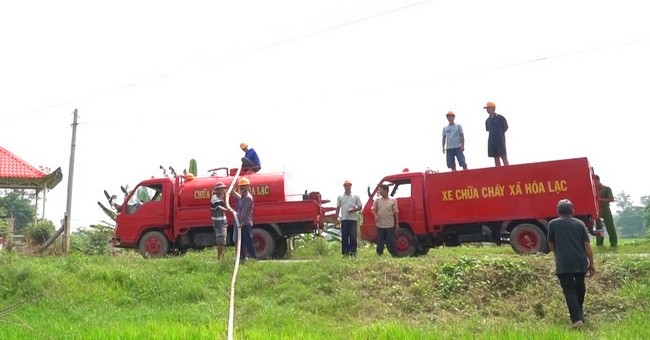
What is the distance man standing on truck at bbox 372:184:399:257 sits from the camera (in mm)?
12281

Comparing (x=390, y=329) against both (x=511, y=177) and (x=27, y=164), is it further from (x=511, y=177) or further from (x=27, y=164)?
(x=27, y=164)

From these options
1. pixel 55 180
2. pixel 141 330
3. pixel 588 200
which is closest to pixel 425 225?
pixel 588 200

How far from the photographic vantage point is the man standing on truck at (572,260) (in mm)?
7383

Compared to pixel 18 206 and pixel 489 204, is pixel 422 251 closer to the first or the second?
pixel 489 204

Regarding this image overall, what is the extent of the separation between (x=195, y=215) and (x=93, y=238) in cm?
852

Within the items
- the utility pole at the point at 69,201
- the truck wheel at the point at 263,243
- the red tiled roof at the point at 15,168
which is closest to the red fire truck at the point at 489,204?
the truck wheel at the point at 263,243

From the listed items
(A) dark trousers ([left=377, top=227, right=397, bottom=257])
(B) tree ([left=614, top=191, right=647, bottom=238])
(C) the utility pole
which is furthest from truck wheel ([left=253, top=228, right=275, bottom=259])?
(B) tree ([left=614, top=191, right=647, bottom=238])

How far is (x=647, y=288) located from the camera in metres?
8.35

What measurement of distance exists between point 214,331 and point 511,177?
7.37 m

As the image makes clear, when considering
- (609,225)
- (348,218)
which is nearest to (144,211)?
(348,218)

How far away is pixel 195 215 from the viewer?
14.4 meters

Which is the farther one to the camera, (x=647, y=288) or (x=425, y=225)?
(x=425, y=225)

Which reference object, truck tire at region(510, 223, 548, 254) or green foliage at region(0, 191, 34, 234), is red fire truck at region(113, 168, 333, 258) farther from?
green foliage at region(0, 191, 34, 234)

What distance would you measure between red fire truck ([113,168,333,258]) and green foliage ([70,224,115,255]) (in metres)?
6.09
